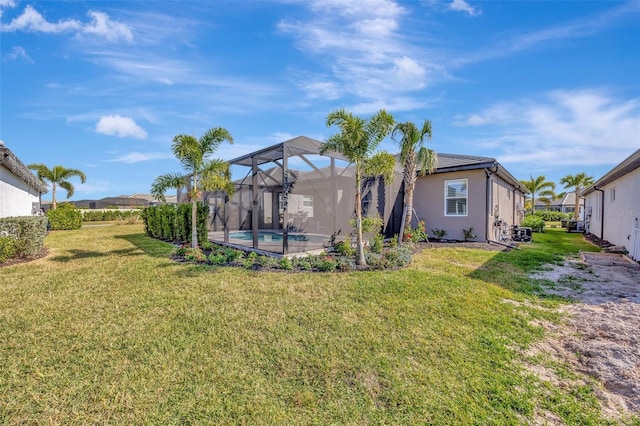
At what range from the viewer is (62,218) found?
57.3ft

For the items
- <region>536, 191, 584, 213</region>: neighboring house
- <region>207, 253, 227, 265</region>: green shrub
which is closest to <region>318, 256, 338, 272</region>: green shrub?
<region>207, 253, 227, 265</region>: green shrub

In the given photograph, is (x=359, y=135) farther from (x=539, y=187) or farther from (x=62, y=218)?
(x=539, y=187)

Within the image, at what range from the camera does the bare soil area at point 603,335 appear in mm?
2839

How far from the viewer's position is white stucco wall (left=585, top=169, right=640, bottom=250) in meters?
9.61

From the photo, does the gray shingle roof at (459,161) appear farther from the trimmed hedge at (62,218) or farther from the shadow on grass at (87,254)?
the trimmed hedge at (62,218)

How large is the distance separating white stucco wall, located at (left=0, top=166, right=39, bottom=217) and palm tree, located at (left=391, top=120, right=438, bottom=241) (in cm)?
1369

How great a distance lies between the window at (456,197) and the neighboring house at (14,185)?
1510 centimetres

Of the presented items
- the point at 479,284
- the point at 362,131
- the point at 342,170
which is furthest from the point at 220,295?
the point at 342,170

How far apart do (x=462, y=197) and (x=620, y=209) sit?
244 inches

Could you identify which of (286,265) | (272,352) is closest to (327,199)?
(286,265)

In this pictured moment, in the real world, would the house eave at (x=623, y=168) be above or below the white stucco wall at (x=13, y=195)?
above

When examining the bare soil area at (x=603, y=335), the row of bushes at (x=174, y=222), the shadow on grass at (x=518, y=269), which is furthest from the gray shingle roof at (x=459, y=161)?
the row of bushes at (x=174, y=222)

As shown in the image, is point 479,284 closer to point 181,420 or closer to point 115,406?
point 181,420

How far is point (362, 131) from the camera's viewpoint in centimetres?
672
